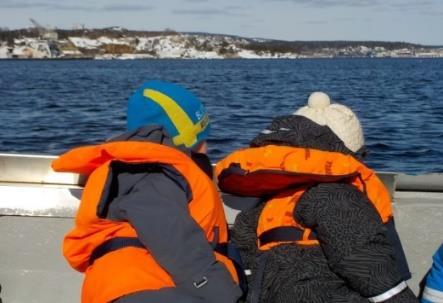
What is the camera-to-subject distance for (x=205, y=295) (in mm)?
1798

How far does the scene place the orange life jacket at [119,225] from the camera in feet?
5.94

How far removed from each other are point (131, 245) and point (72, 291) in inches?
36.4

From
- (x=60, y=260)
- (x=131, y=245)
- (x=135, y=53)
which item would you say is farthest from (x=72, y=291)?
(x=135, y=53)

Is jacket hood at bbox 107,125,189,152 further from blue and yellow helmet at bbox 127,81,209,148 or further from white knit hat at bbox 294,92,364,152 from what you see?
white knit hat at bbox 294,92,364,152

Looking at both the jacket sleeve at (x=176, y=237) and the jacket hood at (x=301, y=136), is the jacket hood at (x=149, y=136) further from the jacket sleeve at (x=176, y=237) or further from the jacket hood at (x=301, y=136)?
the jacket hood at (x=301, y=136)

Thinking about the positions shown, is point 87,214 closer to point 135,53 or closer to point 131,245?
point 131,245

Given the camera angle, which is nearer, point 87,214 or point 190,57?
point 87,214

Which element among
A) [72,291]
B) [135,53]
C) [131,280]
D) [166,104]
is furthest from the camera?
[135,53]

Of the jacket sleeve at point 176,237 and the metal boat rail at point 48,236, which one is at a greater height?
the jacket sleeve at point 176,237

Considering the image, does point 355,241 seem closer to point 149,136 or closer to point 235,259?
point 235,259

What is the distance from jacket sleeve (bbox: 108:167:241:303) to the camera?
70.9 inches

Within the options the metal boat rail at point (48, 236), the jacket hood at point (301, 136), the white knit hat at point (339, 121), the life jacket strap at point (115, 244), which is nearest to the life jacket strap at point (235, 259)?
the life jacket strap at point (115, 244)

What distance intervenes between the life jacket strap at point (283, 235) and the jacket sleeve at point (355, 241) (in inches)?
2.4

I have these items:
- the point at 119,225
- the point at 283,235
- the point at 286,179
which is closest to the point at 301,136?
the point at 286,179
